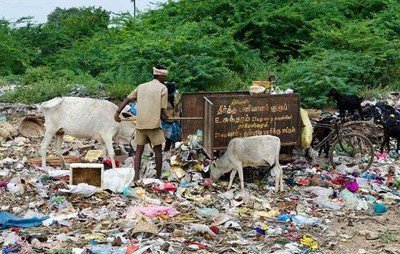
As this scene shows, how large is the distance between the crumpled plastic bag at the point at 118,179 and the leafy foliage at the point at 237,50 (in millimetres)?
7198

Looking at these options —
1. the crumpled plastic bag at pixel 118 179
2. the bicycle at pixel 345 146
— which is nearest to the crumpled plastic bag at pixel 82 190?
the crumpled plastic bag at pixel 118 179

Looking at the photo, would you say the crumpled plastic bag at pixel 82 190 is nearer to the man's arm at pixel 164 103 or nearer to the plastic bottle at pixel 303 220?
the man's arm at pixel 164 103

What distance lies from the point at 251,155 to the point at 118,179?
6.38 feet

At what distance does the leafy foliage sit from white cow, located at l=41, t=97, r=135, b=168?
6.17m

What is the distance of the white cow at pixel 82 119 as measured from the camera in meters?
9.14

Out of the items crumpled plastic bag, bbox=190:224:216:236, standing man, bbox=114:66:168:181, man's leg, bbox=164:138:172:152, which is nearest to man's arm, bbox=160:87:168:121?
standing man, bbox=114:66:168:181

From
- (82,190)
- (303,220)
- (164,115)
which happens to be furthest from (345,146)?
(82,190)

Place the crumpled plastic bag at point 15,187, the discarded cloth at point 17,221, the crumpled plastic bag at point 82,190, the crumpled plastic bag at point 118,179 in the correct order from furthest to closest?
the crumpled plastic bag at point 118,179, the crumpled plastic bag at point 15,187, the crumpled plastic bag at point 82,190, the discarded cloth at point 17,221

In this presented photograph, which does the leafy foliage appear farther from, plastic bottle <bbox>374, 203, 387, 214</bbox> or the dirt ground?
the dirt ground

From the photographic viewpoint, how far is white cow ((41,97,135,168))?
9.14m

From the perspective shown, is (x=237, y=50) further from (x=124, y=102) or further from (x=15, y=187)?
(x=15, y=187)

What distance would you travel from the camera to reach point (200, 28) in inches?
731

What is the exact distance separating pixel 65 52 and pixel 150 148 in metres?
14.3

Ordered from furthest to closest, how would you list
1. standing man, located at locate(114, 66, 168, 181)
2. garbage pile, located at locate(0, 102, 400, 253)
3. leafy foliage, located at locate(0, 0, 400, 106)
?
leafy foliage, located at locate(0, 0, 400, 106) → standing man, located at locate(114, 66, 168, 181) → garbage pile, located at locate(0, 102, 400, 253)
